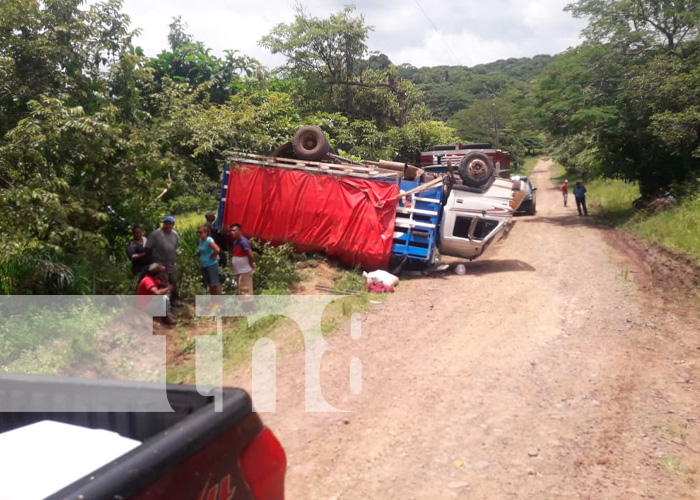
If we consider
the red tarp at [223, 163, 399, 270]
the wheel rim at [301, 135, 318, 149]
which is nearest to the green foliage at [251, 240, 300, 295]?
the red tarp at [223, 163, 399, 270]

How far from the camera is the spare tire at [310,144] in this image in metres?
12.6

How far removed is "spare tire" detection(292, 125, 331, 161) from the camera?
12578mm

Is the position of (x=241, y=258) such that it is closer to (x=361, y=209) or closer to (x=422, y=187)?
(x=361, y=209)

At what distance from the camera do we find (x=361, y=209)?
11.4 m

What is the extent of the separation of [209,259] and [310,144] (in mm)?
4767

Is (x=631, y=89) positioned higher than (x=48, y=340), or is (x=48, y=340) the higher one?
(x=631, y=89)

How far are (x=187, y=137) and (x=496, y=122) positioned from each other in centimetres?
3853

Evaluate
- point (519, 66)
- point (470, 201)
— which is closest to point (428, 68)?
point (519, 66)

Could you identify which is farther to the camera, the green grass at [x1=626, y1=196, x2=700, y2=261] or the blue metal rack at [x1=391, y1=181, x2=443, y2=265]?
the green grass at [x1=626, y1=196, x2=700, y2=261]

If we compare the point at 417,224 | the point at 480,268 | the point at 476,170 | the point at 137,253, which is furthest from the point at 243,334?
the point at 476,170

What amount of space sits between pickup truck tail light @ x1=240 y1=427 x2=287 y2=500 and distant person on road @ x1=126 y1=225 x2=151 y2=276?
691 centimetres

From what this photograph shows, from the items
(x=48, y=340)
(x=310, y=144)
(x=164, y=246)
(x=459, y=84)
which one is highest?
(x=459, y=84)

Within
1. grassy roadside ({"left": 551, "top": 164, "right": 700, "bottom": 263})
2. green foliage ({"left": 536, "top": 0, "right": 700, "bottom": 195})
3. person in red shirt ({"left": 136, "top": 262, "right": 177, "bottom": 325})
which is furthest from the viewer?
green foliage ({"left": 536, "top": 0, "right": 700, "bottom": 195})

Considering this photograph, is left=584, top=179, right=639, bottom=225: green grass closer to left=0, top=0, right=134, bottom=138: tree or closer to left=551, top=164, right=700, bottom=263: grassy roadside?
left=551, top=164, right=700, bottom=263: grassy roadside
